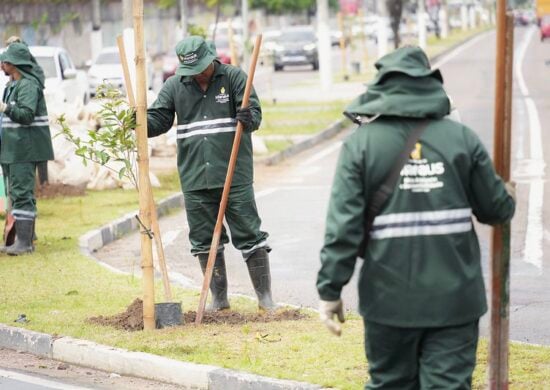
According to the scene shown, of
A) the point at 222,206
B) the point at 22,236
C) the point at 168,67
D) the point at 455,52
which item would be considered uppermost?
the point at 222,206

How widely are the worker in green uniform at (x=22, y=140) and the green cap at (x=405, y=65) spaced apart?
7038mm

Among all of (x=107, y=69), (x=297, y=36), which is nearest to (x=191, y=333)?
(x=107, y=69)

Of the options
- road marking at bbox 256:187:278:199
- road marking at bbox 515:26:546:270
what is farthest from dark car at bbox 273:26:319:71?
road marking at bbox 256:187:278:199

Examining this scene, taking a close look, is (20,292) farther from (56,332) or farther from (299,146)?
(299,146)

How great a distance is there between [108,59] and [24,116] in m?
26.9

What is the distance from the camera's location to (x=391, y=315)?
5238mm

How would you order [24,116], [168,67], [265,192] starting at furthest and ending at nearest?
1. [168,67]
2. [265,192]
3. [24,116]

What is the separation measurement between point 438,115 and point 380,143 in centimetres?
26

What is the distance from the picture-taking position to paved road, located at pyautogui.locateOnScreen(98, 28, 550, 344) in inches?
395

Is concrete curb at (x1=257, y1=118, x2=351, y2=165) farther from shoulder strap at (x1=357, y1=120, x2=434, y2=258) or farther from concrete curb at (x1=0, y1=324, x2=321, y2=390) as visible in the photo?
shoulder strap at (x1=357, y1=120, x2=434, y2=258)

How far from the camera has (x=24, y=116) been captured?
38.9ft

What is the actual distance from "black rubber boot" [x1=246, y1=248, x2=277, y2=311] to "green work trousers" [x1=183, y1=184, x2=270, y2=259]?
71 mm

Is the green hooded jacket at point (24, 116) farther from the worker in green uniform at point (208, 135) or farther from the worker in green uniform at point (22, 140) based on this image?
Answer: the worker in green uniform at point (208, 135)

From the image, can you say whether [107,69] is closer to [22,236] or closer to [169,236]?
[169,236]
